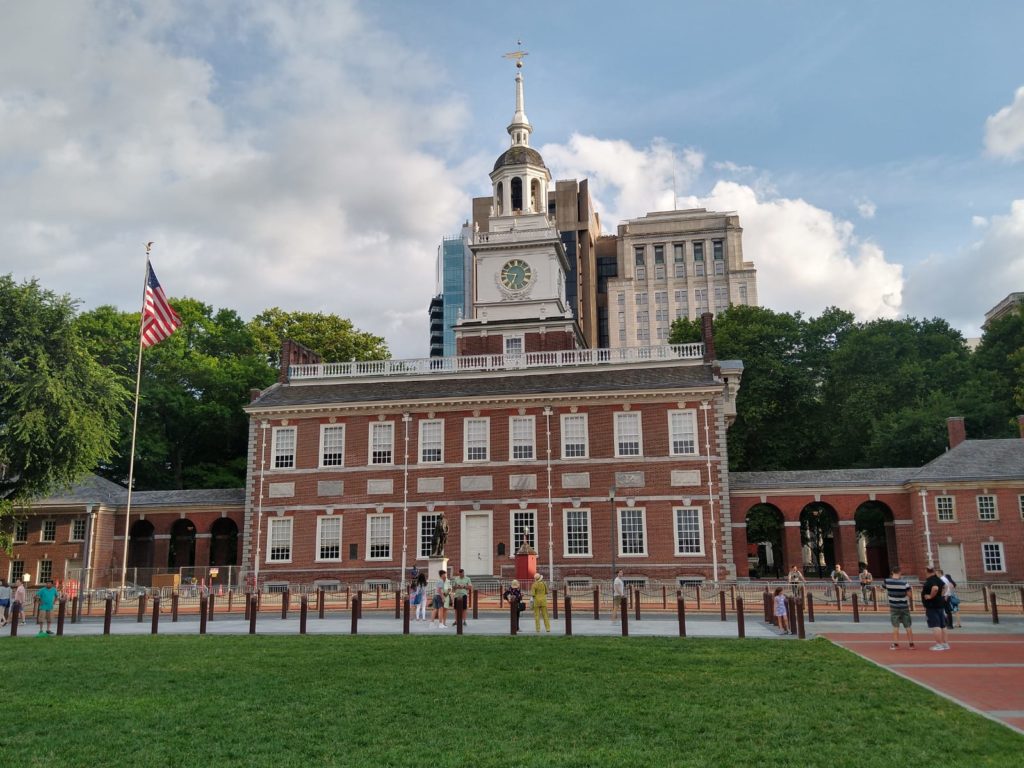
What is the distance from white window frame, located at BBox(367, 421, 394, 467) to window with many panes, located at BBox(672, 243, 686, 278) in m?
95.1

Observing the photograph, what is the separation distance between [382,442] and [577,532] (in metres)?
10.2

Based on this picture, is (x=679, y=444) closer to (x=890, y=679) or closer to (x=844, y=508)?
(x=844, y=508)

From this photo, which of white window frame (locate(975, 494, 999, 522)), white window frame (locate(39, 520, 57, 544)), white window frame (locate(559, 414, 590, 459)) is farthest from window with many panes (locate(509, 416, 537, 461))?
white window frame (locate(39, 520, 57, 544))

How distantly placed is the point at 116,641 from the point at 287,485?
22.9 m

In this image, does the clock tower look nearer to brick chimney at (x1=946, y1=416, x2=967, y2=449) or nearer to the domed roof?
the domed roof

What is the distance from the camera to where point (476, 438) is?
41.5 meters

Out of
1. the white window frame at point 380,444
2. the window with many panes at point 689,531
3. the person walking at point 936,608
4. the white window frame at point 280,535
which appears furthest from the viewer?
the white window frame at point 380,444

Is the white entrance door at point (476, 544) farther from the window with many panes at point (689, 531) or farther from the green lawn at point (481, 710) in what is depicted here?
the green lawn at point (481, 710)

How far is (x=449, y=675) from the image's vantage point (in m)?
14.0

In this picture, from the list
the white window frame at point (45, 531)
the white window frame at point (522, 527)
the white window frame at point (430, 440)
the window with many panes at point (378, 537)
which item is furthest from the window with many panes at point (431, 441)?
the white window frame at point (45, 531)

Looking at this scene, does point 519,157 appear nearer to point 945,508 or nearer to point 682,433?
point 682,433

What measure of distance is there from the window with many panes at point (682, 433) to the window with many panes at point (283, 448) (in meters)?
18.1

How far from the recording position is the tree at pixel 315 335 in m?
64.7

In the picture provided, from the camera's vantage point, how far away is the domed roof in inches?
2042
